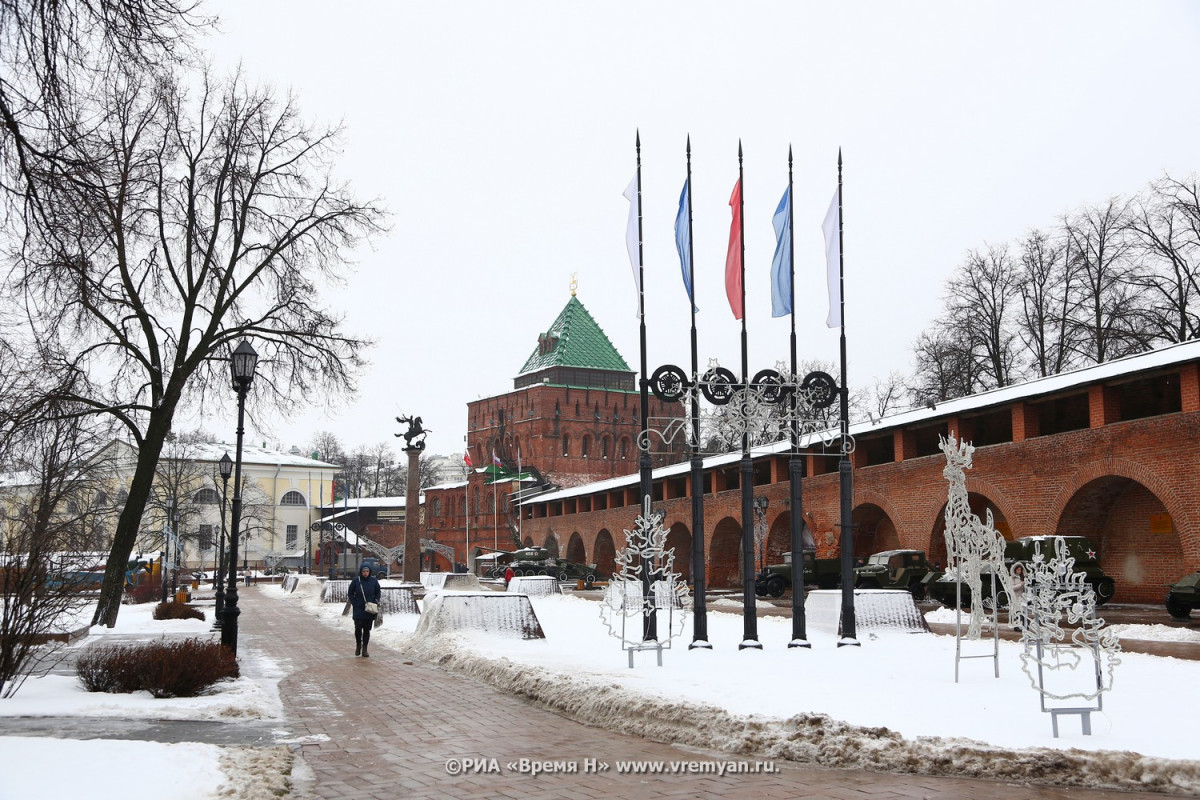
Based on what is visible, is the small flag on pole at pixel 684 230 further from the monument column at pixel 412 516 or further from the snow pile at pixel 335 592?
the snow pile at pixel 335 592

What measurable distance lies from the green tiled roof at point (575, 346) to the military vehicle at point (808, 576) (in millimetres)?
54051

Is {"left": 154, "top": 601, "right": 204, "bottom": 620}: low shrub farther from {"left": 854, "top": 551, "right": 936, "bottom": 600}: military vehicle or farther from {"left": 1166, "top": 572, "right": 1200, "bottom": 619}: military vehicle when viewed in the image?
{"left": 1166, "top": 572, "right": 1200, "bottom": 619}: military vehicle

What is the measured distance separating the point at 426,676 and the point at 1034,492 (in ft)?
59.4

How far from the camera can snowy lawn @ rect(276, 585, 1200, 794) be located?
7.32 m

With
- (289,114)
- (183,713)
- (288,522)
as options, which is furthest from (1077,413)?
(288,522)

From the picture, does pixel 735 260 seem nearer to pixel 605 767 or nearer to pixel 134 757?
pixel 605 767

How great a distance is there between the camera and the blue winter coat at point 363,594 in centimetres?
1641

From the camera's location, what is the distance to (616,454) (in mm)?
86125

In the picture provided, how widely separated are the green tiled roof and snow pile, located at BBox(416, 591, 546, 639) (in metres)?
67.9

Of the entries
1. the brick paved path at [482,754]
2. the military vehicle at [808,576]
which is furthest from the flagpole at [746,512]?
the military vehicle at [808,576]

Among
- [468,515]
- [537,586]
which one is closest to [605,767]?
[537,586]

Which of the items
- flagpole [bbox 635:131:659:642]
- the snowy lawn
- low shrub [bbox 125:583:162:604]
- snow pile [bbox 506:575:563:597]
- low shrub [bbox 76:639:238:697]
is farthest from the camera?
low shrub [bbox 125:583:162:604]

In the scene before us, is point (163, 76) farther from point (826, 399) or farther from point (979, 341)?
point (979, 341)

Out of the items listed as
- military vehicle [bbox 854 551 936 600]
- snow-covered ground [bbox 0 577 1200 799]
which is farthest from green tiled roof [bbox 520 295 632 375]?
snow-covered ground [bbox 0 577 1200 799]
